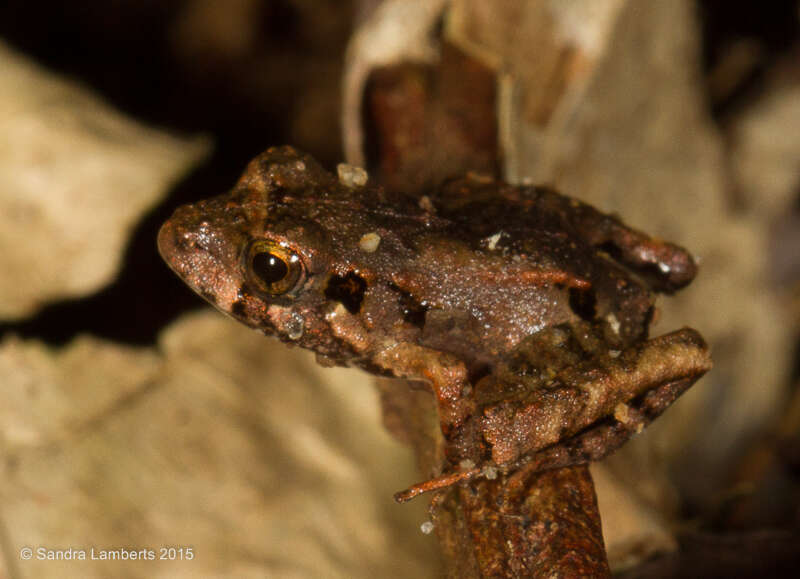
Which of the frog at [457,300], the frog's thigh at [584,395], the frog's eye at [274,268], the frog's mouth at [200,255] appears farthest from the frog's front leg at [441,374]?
the frog's mouth at [200,255]

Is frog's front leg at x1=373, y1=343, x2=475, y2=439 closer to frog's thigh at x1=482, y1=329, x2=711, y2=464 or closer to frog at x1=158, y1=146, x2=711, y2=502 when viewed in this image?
frog at x1=158, y1=146, x2=711, y2=502

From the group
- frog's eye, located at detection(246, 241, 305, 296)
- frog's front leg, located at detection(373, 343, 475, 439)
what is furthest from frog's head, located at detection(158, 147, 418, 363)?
frog's front leg, located at detection(373, 343, 475, 439)

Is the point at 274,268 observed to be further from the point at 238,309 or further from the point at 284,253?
the point at 238,309

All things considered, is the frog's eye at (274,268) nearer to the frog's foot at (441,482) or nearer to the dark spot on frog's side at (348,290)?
the dark spot on frog's side at (348,290)

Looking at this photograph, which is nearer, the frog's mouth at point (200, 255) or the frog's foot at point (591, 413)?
the frog's foot at point (591, 413)

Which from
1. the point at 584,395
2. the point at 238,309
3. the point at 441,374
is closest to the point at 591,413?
the point at 584,395

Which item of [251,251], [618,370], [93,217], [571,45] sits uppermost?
[571,45]

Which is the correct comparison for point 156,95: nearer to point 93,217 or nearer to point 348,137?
point 93,217

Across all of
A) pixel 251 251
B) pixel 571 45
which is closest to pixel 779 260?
pixel 571 45
